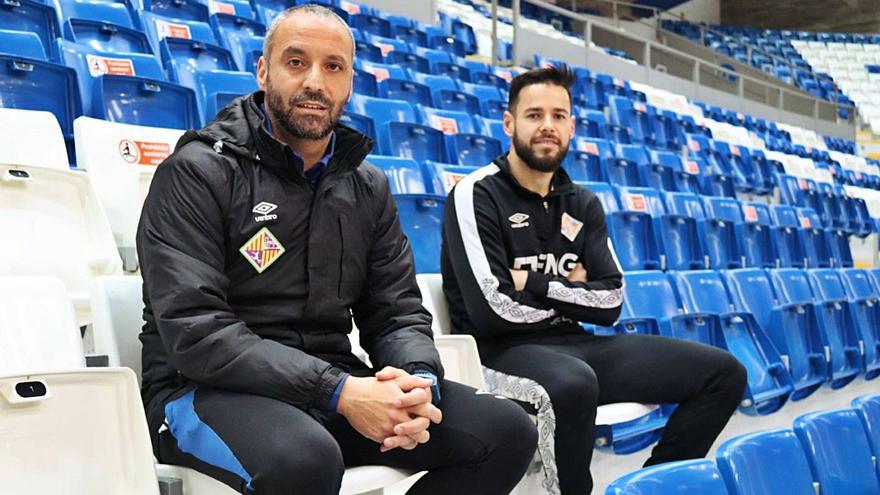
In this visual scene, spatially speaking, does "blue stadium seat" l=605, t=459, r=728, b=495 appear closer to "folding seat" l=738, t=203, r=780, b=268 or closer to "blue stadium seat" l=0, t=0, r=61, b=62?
"blue stadium seat" l=0, t=0, r=61, b=62

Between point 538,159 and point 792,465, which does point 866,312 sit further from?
point 792,465

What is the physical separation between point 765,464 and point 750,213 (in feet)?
12.1

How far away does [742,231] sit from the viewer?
4.39 metres

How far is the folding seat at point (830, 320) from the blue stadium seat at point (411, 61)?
2.72 m

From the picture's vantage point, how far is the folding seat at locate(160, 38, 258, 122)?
3.10m

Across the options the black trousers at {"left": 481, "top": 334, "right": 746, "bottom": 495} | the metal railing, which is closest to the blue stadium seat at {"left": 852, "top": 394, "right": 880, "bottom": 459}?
the black trousers at {"left": 481, "top": 334, "right": 746, "bottom": 495}

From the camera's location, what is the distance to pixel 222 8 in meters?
4.61

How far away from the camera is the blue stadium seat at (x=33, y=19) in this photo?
10.7ft

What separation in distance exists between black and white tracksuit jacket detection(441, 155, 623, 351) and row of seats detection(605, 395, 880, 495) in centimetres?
66

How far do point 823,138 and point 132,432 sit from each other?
10.5m

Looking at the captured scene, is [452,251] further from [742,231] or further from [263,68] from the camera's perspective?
[742,231]

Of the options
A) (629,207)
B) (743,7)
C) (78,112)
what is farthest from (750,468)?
(743,7)

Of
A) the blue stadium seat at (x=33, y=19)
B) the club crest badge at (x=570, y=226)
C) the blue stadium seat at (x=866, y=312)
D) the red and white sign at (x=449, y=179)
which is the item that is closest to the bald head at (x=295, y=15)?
the club crest badge at (x=570, y=226)

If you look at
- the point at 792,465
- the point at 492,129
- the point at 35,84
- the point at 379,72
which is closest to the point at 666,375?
the point at 792,465
